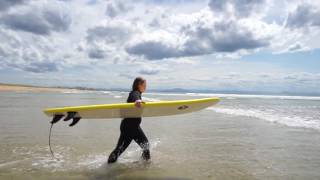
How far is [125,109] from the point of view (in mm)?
6488

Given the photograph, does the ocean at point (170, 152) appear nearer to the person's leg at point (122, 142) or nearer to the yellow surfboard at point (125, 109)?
the person's leg at point (122, 142)

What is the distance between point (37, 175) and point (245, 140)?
5765 mm

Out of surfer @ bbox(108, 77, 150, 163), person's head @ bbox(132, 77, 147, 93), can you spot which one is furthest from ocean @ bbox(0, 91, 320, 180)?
person's head @ bbox(132, 77, 147, 93)

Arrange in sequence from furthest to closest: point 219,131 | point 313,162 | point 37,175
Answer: point 219,131
point 313,162
point 37,175

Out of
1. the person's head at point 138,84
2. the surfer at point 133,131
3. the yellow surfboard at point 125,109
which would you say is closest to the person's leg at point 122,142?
the surfer at point 133,131

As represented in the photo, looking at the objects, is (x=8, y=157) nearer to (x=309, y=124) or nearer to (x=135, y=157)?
(x=135, y=157)

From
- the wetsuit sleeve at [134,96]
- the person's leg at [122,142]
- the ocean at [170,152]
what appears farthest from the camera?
the person's leg at [122,142]

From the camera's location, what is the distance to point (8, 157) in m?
7.48

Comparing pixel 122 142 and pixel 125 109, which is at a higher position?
pixel 125 109

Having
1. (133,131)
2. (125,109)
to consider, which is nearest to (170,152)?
(133,131)

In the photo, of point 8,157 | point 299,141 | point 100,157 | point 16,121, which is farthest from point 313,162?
point 16,121

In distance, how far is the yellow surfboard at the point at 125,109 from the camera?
6.57 meters

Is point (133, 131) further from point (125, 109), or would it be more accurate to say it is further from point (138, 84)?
point (138, 84)

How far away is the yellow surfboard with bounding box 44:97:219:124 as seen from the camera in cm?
657
